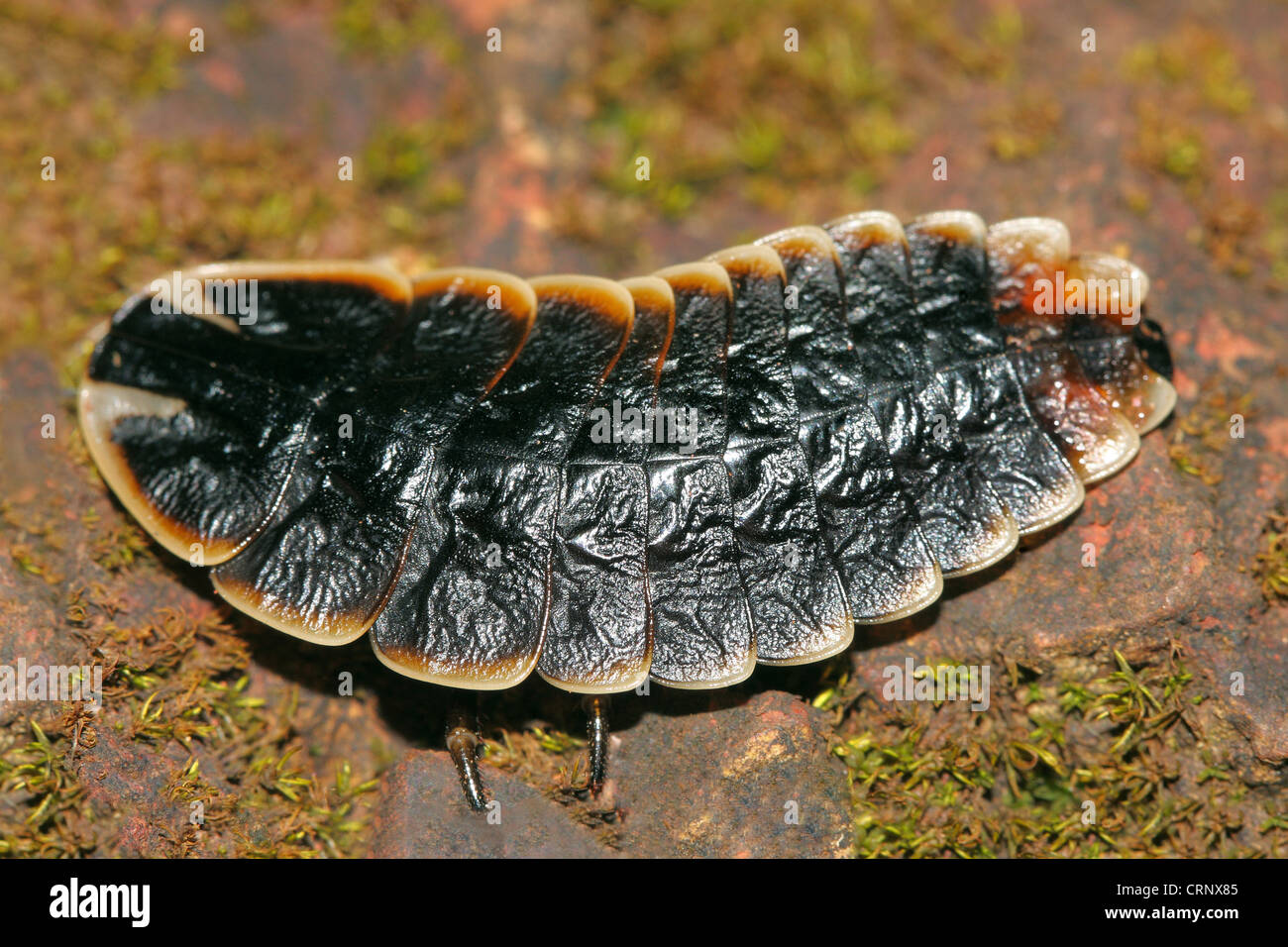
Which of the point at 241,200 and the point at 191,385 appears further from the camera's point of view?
the point at 241,200

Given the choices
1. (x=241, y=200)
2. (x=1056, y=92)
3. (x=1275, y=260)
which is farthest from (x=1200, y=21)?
(x=241, y=200)

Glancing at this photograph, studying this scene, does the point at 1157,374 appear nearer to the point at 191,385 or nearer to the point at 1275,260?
the point at 1275,260

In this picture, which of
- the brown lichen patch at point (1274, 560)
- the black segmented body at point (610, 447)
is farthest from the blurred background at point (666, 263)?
the black segmented body at point (610, 447)

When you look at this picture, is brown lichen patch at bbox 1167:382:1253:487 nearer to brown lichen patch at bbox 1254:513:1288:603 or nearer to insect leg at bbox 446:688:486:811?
brown lichen patch at bbox 1254:513:1288:603

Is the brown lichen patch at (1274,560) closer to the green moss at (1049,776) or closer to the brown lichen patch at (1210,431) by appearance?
the brown lichen patch at (1210,431)

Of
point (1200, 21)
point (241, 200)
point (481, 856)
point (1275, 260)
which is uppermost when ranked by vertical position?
point (1200, 21)

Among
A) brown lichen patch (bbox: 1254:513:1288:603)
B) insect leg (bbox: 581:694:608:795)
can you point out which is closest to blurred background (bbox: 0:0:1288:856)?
brown lichen patch (bbox: 1254:513:1288:603)
